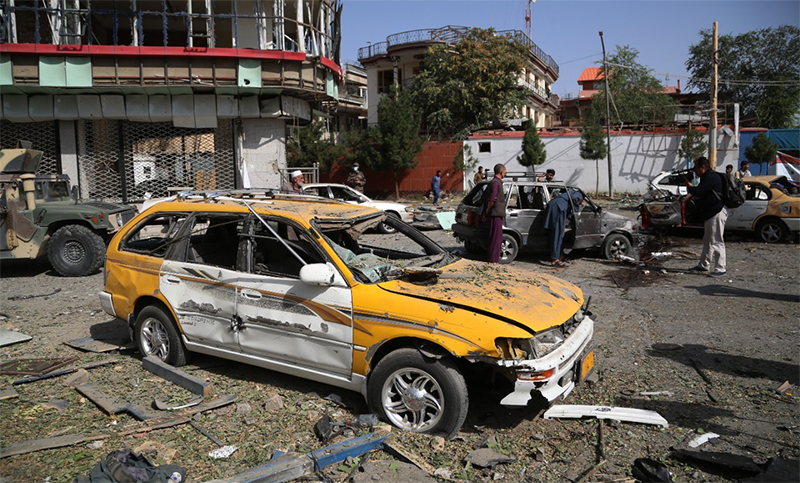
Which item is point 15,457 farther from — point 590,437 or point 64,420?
point 590,437

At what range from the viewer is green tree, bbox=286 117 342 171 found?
86.1 ft

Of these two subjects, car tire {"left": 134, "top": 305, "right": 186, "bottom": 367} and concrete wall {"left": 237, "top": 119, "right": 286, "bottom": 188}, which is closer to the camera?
car tire {"left": 134, "top": 305, "right": 186, "bottom": 367}

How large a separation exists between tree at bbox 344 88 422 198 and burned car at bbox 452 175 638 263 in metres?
15.9

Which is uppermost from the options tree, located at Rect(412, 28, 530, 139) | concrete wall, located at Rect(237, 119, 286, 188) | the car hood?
tree, located at Rect(412, 28, 530, 139)

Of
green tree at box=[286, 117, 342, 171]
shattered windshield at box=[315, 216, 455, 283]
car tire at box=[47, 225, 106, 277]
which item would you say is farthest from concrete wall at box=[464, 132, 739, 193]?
shattered windshield at box=[315, 216, 455, 283]

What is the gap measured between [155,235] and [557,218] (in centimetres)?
720

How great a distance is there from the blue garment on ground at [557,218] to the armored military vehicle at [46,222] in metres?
8.33

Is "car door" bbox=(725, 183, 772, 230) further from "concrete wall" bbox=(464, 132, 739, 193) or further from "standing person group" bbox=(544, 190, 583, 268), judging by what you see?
"concrete wall" bbox=(464, 132, 739, 193)

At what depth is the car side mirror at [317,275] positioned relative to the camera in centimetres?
436

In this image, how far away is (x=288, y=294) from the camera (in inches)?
185

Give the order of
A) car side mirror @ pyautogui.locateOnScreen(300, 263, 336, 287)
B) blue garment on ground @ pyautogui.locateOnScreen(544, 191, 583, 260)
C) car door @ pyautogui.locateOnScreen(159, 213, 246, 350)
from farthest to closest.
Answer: blue garment on ground @ pyautogui.locateOnScreen(544, 191, 583, 260), car door @ pyautogui.locateOnScreen(159, 213, 246, 350), car side mirror @ pyautogui.locateOnScreen(300, 263, 336, 287)

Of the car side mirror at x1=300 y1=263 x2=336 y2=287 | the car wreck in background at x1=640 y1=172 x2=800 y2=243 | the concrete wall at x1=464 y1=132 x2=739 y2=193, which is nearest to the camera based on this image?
the car side mirror at x1=300 y1=263 x2=336 y2=287

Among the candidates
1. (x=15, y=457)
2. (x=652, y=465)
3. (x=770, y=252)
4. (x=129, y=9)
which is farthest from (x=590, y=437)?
(x=129, y=9)

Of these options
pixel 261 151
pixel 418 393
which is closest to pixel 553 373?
pixel 418 393
